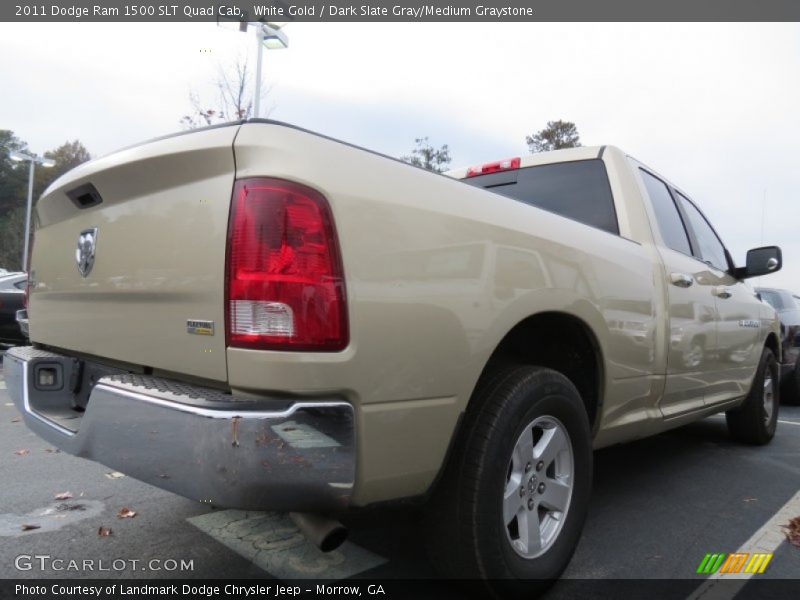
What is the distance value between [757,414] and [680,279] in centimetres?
216

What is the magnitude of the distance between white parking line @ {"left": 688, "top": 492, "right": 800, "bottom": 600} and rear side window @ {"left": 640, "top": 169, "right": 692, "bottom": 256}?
1528 millimetres

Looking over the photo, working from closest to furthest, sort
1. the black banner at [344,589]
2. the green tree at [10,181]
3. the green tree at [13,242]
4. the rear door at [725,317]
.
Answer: the black banner at [344,589], the rear door at [725,317], the green tree at [13,242], the green tree at [10,181]

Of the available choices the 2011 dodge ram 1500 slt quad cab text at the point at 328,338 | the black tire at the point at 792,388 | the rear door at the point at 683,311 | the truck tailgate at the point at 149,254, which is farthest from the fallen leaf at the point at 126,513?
the black tire at the point at 792,388

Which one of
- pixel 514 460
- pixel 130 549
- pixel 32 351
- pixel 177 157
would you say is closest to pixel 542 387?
pixel 514 460

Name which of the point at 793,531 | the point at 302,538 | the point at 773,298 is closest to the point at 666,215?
the point at 793,531

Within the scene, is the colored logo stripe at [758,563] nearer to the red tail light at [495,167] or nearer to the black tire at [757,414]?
the black tire at [757,414]

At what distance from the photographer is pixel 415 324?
1604mm

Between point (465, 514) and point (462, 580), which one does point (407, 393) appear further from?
point (462, 580)

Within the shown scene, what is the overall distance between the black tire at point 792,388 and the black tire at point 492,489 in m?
6.71

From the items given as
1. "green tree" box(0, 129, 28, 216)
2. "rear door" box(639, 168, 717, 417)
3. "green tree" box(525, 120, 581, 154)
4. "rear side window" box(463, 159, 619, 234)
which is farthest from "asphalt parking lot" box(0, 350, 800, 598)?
"green tree" box(0, 129, 28, 216)

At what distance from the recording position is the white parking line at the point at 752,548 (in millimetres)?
2160

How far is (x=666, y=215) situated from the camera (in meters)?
3.49

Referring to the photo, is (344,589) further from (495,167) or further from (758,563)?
(495,167)

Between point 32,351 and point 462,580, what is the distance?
6.37 feet
